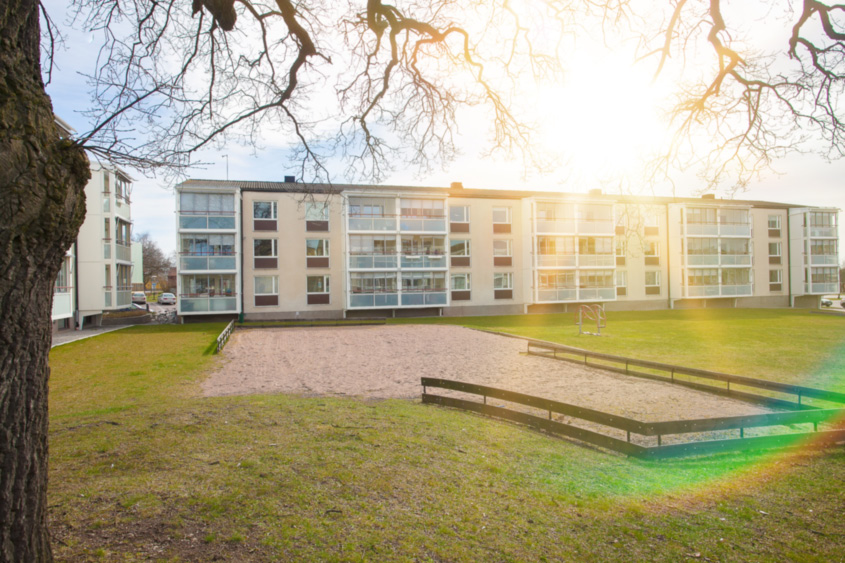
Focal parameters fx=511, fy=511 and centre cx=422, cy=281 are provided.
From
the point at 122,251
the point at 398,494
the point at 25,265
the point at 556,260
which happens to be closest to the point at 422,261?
the point at 556,260

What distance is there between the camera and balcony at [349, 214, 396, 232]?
3594 centimetres

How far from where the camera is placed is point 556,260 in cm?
4053

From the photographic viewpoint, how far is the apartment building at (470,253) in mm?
33656

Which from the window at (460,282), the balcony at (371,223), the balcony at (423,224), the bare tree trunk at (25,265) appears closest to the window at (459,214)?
the balcony at (423,224)

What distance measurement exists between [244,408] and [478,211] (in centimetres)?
3217

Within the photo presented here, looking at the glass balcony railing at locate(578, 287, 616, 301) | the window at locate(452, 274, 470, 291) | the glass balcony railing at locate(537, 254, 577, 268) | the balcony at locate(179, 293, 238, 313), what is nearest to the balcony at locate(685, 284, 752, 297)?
the glass balcony railing at locate(578, 287, 616, 301)

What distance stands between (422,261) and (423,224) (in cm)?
270

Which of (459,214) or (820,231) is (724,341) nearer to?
(459,214)

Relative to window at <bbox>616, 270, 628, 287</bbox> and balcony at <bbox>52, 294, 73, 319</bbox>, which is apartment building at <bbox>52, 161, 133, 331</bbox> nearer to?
balcony at <bbox>52, 294, 73, 319</bbox>

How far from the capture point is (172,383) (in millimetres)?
13000

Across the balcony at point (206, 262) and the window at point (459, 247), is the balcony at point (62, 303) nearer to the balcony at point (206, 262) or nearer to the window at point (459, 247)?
the balcony at point (206, 262)

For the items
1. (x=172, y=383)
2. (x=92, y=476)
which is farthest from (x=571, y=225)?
(x=92, y=476)

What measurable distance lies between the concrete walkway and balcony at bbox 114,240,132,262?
4836 millimetres

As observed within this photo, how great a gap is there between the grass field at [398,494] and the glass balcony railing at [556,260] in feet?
107
